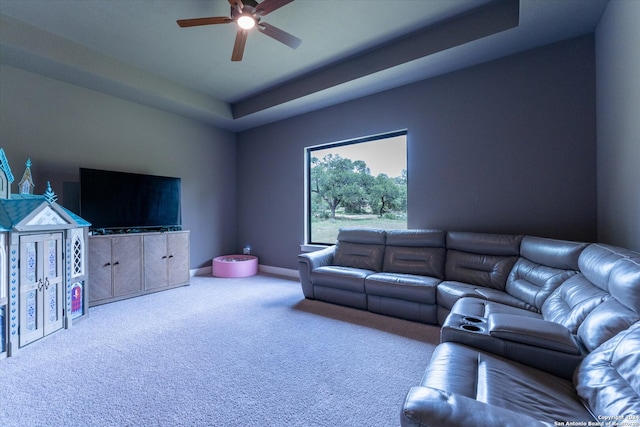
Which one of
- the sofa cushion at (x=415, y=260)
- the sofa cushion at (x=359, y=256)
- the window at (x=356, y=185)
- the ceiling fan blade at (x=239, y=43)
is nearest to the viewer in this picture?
the ceiling fan blade at (x=239, y=43)

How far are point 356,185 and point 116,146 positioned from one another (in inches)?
146

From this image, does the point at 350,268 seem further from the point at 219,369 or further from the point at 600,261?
the point at 600,261

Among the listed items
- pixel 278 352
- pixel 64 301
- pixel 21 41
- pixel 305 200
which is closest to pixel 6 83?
pixel 21 41

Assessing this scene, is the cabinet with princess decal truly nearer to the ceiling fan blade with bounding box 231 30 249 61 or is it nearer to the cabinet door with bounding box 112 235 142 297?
the cabinet door with bounding box 112 235 142 297

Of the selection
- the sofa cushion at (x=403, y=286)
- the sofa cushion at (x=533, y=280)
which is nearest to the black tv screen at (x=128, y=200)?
the sofa cushion at (x=403, y=286)

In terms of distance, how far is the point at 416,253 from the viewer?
326 centimetres

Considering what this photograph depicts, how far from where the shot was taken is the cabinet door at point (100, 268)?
3.26m

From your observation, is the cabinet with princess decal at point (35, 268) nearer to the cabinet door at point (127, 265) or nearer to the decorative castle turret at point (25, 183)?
the decorative castle turret at point (25, 183)

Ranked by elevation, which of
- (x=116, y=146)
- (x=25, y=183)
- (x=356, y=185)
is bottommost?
(x=25, y=183)

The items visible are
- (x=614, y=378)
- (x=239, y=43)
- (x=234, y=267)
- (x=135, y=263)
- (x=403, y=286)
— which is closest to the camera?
(x=614, y=378)

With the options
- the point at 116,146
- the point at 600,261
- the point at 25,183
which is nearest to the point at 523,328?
the point at 600,261

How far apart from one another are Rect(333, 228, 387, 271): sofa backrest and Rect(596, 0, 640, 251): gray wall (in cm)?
215

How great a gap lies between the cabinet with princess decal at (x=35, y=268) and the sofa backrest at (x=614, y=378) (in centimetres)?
373

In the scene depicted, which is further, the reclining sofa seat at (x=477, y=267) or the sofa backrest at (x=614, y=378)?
the reclining sofa seat at (x=477, y=267)
